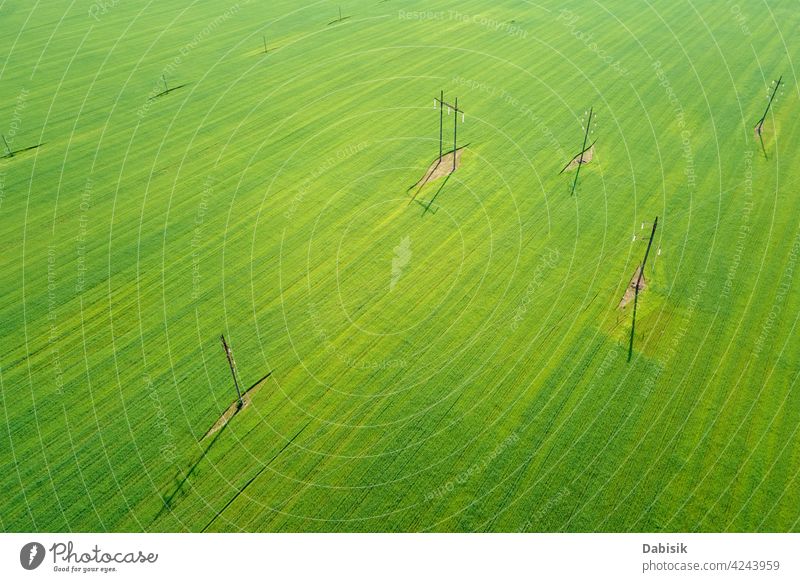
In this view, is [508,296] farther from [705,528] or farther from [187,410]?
[187,410]

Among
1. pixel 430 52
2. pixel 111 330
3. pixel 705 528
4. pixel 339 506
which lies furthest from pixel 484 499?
pixel 430 52

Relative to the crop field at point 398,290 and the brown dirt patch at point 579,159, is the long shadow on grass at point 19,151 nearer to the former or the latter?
the crop field at point 398,290

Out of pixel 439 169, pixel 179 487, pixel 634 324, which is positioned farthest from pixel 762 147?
pixel 179 487

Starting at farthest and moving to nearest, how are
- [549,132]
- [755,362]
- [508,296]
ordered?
[549,132]
[508,296]
[755,362]

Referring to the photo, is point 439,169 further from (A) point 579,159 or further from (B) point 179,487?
(B) point 179,487

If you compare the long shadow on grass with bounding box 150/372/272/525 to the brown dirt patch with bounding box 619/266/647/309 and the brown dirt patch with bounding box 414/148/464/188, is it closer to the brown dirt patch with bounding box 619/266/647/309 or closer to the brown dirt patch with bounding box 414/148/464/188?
the brown dirt patch with bounding box 619/266/647/309

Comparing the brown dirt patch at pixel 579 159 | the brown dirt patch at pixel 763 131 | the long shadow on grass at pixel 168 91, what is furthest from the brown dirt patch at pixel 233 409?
the brown dirt patch at pixel 763 131
